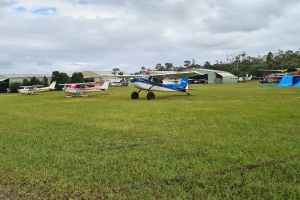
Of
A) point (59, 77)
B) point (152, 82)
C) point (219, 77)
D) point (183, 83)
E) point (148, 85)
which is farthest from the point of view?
point (219, 77)

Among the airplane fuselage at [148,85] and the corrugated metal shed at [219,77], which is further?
the corrugated metal shed at [219,77]

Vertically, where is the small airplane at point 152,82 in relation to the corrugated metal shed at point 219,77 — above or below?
below

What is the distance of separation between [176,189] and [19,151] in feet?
10.2

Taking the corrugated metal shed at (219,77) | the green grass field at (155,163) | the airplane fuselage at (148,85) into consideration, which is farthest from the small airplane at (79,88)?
the corrugated metal shed at (219,77)

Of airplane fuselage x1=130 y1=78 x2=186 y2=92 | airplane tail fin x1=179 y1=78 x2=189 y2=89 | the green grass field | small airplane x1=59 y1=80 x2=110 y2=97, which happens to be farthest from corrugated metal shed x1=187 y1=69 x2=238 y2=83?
the green grass field

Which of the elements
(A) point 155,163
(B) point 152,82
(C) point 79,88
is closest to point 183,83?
(B) point 152,82

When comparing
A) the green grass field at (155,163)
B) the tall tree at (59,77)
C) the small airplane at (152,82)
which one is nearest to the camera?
the green grass field at (155,163)

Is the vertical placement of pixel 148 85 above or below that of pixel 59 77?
below

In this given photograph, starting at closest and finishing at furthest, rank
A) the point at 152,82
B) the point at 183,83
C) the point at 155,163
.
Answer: the point at 155,163, the point at 152,82, the point at 183,83

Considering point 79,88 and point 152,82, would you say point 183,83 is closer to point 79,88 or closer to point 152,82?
point 152,82

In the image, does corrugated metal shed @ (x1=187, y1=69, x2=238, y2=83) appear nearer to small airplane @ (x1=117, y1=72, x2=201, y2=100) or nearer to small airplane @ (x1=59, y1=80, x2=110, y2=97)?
small airplane @ (x1=59, y1=80, x2=110, y2=97)

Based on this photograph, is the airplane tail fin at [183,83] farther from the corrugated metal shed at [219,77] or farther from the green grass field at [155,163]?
the corrugated metal shed at [219,77]

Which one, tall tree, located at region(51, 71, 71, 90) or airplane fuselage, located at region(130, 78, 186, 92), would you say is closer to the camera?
airplane fuselage, located at region(130, 78, 186, 92)

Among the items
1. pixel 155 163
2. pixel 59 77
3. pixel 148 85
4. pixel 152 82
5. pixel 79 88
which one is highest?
pixel 59 77
